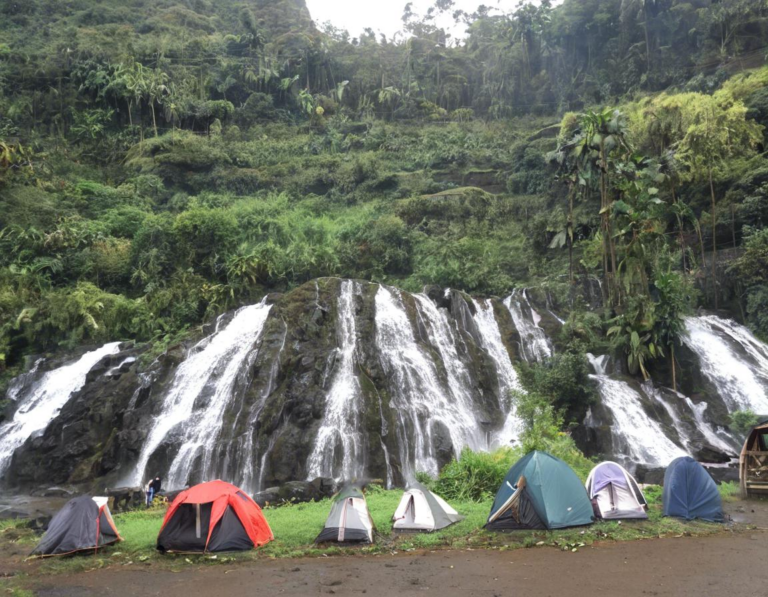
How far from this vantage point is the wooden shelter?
14.5 metres

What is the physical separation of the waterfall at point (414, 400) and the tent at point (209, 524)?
9.43 meters

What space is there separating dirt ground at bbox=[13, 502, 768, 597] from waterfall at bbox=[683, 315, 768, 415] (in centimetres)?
1390

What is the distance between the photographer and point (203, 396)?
23.5 metres

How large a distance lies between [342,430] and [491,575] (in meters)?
12.0

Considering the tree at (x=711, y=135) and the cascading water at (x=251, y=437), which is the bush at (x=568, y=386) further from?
the tree at (x=711, y=135)

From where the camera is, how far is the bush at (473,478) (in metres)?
15.3

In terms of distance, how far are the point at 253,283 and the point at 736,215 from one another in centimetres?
2533

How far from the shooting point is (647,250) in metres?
27.8

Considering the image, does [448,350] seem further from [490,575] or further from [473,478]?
[490,575]

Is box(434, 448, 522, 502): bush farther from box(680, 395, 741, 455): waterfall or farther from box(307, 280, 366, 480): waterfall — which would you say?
box(680, 395, 741, 455): waterfall

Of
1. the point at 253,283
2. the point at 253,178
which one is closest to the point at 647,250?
the point at 253,283

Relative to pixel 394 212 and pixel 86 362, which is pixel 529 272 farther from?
pixel 86 362

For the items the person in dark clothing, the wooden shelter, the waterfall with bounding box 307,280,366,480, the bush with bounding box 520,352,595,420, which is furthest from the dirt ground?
the bush with bounding box 520,352,595,420

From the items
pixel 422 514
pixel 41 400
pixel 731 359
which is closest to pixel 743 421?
pixel 731 359
